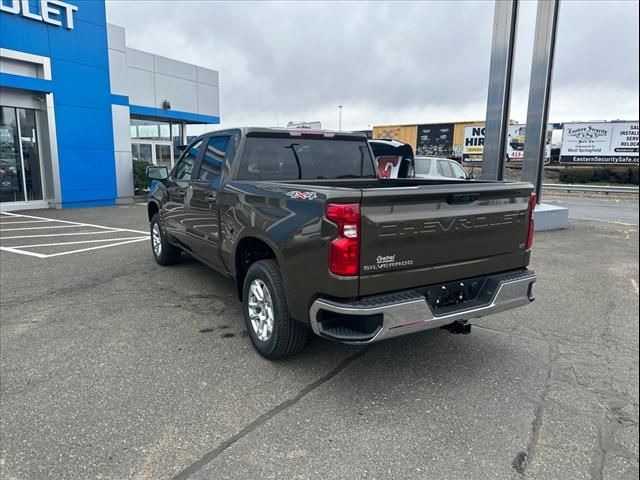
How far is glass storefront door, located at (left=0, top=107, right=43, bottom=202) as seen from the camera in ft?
44.8

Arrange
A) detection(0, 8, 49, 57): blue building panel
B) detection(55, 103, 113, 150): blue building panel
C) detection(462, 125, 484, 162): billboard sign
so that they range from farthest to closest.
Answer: detection(462, 125, 484, 162): billboard sign → detection(55, 103, 113, 150): blue building panel → detection(0, 8, 49, 57): blue building panel

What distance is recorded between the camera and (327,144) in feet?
16.3

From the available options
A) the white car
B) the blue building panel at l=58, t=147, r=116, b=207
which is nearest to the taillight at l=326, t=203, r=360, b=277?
the white car

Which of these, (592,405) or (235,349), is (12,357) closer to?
(235,349)

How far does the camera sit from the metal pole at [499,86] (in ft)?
34.6

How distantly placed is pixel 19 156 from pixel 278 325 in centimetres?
1408

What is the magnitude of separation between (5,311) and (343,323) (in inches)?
159

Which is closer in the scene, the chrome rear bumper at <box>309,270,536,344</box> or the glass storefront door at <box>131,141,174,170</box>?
the chrome rear bumper at <box>309,270,536,344</box>

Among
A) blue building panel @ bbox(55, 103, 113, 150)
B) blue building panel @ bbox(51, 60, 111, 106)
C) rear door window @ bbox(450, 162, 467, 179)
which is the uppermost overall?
blue building panel @ bbox(51, 60, 111, 106)

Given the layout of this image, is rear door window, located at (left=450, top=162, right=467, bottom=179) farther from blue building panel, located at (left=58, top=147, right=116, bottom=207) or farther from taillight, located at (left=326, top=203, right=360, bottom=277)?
taillight, located at (left=326, top=203, right=360, bottom=277)

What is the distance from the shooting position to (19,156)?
45.9 feet

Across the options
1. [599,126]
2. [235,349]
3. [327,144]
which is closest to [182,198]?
[327,144]

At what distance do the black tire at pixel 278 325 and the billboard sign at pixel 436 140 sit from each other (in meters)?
34.3

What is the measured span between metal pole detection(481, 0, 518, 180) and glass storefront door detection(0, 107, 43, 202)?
524 inches
